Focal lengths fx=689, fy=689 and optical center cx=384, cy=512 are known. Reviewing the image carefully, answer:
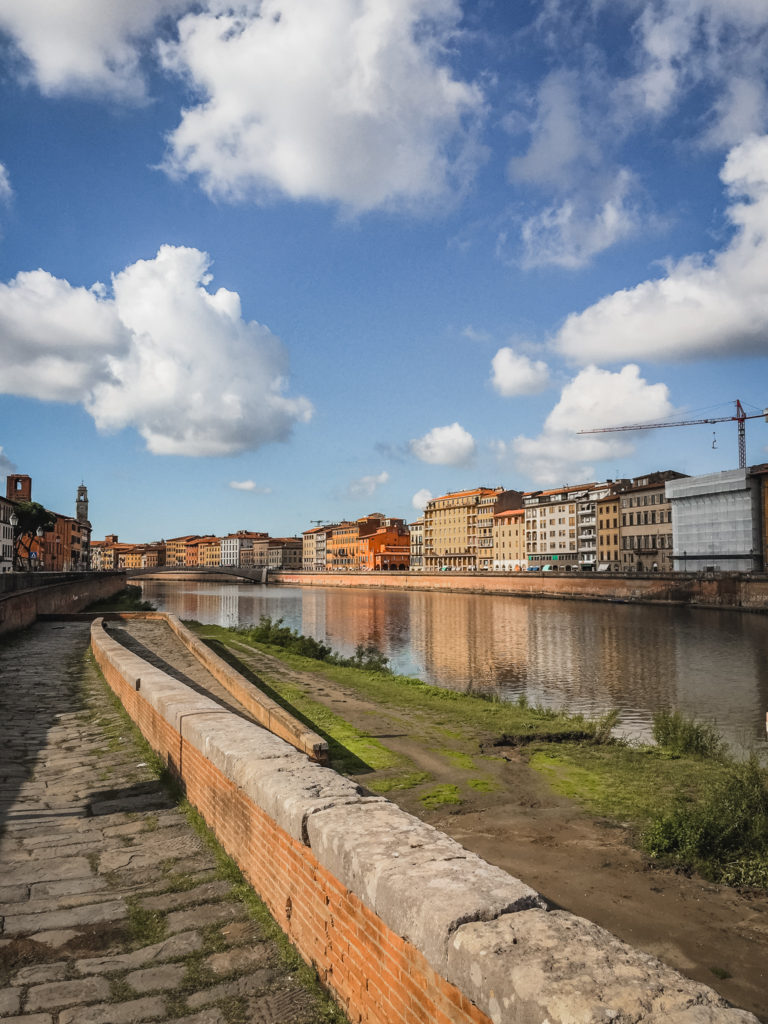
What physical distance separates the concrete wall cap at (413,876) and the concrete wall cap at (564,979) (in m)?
0.10

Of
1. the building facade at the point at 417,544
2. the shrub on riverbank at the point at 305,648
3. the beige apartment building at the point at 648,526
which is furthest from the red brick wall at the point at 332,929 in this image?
the building facade at the point at 417,544

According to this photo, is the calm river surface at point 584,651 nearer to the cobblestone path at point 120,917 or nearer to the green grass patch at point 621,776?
the green grass patch at point 621,776

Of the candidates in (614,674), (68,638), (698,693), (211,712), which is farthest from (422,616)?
(211,712)

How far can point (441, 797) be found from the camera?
8.01 metres

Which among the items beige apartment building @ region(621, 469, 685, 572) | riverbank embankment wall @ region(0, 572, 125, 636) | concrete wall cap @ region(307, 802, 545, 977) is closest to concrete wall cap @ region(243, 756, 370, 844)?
concrete wall cap @ region(307, 802, 545, 977)

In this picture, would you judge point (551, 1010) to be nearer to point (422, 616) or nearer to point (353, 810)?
point (353, 810)

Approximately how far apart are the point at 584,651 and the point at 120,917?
97.0ft

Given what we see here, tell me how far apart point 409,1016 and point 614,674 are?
24.2 meters

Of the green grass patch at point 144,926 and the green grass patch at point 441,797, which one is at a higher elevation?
the green grass patch at point 144,926

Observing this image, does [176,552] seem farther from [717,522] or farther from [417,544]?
[717,522]

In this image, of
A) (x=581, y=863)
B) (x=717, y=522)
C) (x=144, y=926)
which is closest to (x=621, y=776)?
(x=581, y=863)

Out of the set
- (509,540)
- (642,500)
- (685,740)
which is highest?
(642,500)

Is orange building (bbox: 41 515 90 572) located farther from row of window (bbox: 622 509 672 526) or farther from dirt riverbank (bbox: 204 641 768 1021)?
dirt riverbank (bbox: 204 641 768 1021)

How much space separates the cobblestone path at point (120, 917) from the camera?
10.0ft
